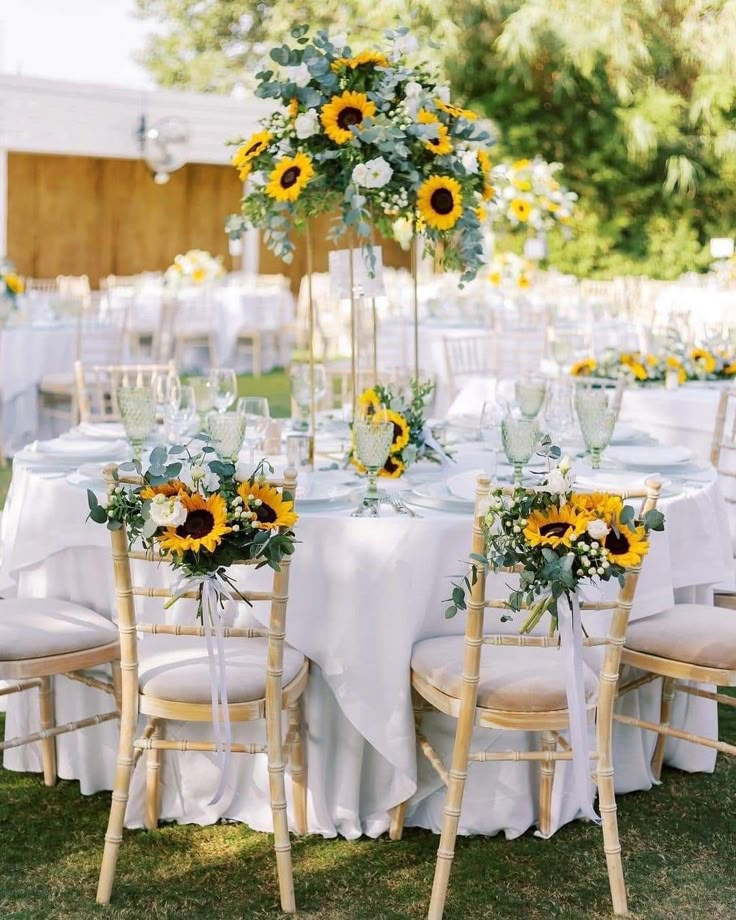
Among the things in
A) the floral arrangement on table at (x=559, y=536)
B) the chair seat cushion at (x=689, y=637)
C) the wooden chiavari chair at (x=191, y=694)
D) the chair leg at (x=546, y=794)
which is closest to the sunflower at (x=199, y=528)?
the wooden chiavari chair at (x=191, y=694)

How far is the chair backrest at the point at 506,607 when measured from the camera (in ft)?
8.36

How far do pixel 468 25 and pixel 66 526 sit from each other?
53.5 ft

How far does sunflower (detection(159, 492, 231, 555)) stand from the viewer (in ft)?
8.00

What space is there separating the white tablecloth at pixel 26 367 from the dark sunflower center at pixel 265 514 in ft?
18.3

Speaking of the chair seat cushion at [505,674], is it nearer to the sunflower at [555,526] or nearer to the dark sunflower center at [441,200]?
the sunflower at [555,526]

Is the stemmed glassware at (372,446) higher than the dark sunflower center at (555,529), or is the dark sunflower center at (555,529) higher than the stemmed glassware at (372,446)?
the stemmed glassware at (372,446)

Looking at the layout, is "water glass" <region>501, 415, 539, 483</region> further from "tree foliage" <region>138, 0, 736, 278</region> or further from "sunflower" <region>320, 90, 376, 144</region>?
"tree foliage" <region>138, 0, 736, 278</region>

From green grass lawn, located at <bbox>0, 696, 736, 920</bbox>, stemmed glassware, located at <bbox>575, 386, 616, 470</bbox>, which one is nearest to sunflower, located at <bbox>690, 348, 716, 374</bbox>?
stemmed glassware, located at <bbox>575, 386, 616, 470</bbox>

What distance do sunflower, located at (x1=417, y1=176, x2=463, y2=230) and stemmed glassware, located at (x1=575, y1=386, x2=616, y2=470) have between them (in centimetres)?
66

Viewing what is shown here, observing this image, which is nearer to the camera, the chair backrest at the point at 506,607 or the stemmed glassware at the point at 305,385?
the chair backrest at the point at 506,607

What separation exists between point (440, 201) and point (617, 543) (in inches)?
47.9

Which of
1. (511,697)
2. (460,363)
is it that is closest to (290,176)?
(511,697)

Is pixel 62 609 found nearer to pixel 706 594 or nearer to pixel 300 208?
pixel 300 208

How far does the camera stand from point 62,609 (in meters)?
3.16
